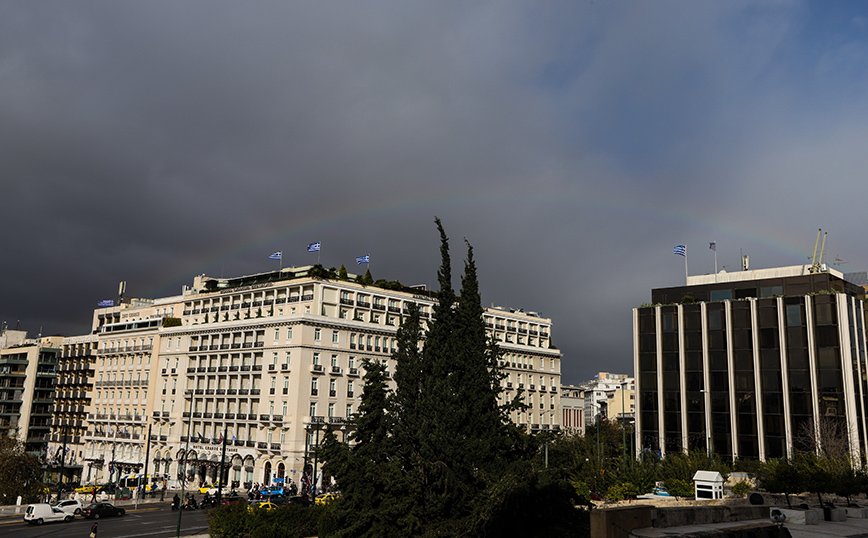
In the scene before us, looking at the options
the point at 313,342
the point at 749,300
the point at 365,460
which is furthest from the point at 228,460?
the point at 365,460

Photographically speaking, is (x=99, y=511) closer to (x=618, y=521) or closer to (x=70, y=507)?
(x=70, y=507)

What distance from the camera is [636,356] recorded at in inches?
3501

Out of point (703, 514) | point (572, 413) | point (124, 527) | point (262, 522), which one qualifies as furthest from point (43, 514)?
point (572, 413)

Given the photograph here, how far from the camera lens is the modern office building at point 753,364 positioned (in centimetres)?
7506

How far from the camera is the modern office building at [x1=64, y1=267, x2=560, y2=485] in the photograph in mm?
94125

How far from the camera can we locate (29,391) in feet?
467

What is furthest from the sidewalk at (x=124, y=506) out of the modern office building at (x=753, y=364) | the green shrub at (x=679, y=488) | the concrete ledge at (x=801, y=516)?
the concrete ledge at (x=801, y=516)

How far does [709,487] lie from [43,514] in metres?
49.9

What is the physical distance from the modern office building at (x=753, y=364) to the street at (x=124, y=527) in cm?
5398

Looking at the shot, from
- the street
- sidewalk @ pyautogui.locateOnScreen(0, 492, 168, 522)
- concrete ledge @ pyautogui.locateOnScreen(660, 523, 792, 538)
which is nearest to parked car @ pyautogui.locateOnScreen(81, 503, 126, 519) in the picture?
the street

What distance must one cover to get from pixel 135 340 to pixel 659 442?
290 ft

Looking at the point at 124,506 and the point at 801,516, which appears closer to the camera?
the point at 801,516

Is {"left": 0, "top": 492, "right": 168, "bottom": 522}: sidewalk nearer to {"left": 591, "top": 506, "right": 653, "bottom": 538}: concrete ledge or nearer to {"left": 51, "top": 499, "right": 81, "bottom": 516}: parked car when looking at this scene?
{"left": 51, "top": 499, "right": 81, "bottom": 516}: parked car

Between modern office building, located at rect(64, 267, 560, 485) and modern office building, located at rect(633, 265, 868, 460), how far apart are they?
28.8m
